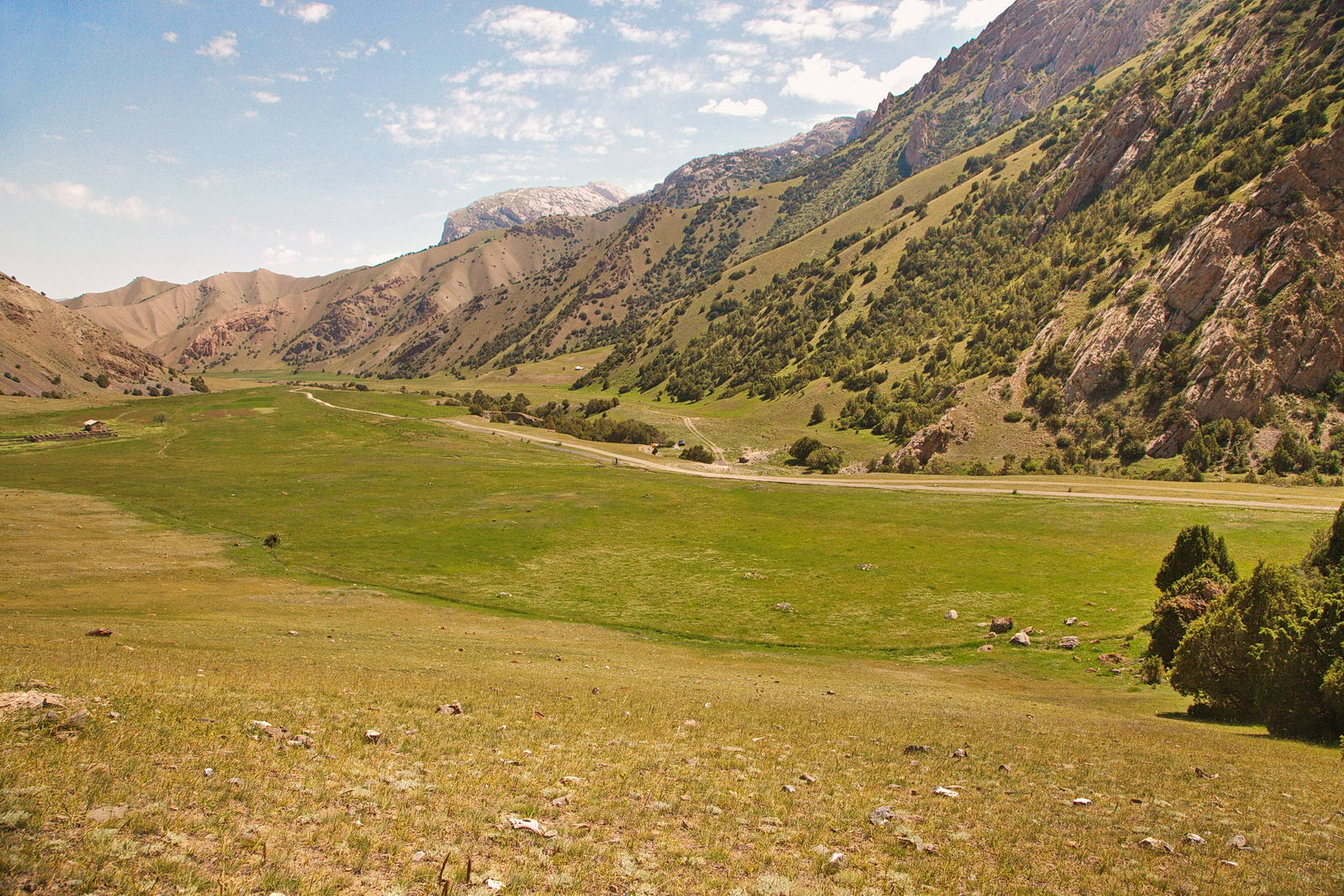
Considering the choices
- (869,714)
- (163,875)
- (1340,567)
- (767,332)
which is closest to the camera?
(163,875)

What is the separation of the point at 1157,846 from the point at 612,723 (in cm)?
1049

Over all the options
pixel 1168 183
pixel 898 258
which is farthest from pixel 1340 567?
pixel 898 258

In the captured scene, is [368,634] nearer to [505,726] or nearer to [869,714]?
[505,726]

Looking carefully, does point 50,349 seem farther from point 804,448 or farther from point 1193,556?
point 1193,556

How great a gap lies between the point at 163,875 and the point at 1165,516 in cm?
6125

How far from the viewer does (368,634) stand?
2639 centimetres

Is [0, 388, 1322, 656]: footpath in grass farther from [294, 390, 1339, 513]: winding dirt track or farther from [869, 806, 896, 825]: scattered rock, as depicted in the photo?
[869, 806, 896, 825]: scattered rock

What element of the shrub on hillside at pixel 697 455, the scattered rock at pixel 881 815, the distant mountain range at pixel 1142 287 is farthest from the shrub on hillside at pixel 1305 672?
the shrub on hillside at pixel 697 455

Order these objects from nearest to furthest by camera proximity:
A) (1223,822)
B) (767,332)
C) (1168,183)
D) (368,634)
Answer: (1223,822) < (368,634) < (1168,183) < (767,332)

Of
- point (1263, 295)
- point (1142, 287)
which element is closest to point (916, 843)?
point (1263, 295)

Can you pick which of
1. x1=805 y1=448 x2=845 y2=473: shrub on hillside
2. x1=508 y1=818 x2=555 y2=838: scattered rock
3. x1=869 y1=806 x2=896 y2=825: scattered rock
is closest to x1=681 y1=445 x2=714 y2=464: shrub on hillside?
x1=805 y1=448 x2=845 y2=473: shrub on hillside

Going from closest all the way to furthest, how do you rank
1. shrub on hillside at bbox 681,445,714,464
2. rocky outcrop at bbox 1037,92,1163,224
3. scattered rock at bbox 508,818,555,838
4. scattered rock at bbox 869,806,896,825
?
scattered rock at bbox 508,818,555,838 → scattered rock at bbox 869,806,896,825 → shrub on hillside at bbox 681,445,714,464 → rocky outcrop at bbox 1037,92,1163,224

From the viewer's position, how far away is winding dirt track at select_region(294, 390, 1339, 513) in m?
51.1

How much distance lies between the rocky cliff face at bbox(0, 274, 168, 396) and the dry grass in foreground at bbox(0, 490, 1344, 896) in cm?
15948
